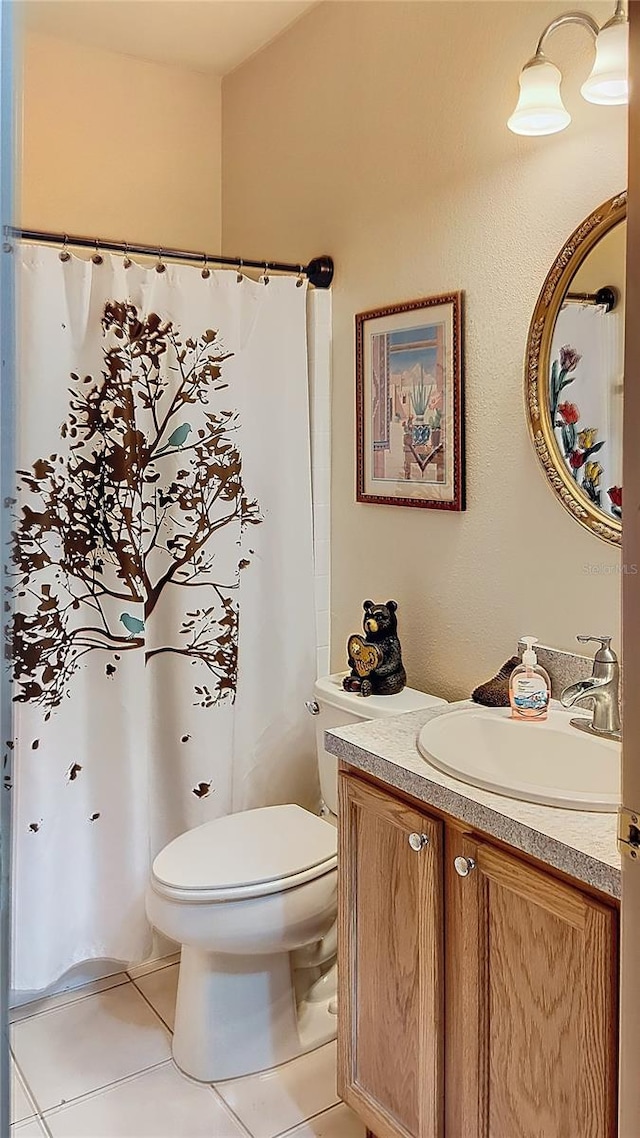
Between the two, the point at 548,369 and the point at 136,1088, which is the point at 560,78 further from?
the point at 136,1088

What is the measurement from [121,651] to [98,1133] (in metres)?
1.02

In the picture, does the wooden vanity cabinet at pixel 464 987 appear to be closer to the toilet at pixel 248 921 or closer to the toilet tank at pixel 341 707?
the toilet at pixel 248 921

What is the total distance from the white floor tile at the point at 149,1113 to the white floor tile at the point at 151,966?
0.42 m

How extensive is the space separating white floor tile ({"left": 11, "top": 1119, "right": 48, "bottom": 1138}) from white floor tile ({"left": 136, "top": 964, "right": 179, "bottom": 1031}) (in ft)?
1.26

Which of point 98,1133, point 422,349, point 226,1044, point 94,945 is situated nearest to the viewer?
point 98,1133

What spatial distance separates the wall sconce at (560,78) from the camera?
4.91 ft

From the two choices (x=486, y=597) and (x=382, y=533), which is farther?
(x=382, y=533)

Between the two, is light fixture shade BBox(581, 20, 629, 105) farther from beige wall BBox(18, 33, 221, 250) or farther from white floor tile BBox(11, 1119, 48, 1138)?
white floor tile BBox(11, 1119, 48, 1138)

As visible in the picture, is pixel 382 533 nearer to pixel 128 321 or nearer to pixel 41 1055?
pixel 128 321

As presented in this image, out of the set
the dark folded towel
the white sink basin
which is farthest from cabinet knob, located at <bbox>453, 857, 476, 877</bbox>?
the dark folded towel

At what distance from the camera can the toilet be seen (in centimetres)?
181

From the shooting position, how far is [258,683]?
7.87 feet

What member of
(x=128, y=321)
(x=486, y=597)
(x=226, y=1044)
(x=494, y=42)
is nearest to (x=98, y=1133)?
(x=226, y=1044)

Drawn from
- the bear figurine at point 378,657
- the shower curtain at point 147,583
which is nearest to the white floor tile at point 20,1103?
the shower curtain at point 147,583
